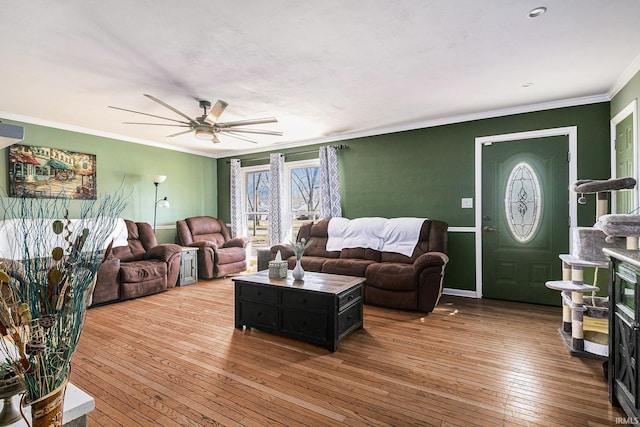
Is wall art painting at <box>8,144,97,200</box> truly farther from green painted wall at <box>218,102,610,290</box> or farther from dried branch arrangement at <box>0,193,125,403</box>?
dried branch arrangement at <box>0,193,125,403</box>

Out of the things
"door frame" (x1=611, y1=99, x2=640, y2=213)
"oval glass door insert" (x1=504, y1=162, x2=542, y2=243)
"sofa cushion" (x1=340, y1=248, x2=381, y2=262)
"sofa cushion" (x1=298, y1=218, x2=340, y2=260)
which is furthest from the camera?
"sofa cushion" (x1=298, y1=218, x2=340, y2=260)

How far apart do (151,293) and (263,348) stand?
263 centimetres

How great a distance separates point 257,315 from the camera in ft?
10.4

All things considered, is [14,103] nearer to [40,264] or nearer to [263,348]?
[263,348]

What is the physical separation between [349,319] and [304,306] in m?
0.45

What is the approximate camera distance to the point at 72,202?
4820 mm

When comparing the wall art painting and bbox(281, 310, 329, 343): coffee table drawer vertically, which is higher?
the wall art painting

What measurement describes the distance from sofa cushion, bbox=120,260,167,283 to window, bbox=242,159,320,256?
2238 millimetres

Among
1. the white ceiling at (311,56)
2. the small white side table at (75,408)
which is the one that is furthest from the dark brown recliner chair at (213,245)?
the small white side table at (75,408)

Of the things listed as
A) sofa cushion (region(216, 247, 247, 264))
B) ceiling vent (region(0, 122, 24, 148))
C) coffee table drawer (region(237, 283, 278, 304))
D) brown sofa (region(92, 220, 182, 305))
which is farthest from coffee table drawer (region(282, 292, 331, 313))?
sofa cushion (region(216, 247, 247, 264))

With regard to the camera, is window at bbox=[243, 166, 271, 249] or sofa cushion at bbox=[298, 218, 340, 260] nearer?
sofa cushion at bbox=[298, 218, 340, 260]

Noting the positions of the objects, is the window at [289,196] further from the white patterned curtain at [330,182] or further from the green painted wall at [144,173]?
the green painted wall at [144,173]

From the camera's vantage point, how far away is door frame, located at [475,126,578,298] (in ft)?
12.8

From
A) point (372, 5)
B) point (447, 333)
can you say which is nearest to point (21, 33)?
→ point (372, 5)
